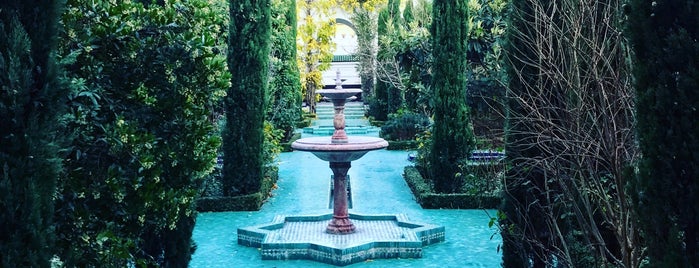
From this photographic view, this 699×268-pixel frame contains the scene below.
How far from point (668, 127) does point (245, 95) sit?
833cm

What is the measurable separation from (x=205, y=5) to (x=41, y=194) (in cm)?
274

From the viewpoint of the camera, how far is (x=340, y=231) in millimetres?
7988

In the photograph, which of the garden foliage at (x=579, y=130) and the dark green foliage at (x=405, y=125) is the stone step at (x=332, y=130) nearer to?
the dark green foliage at (x=405, y=125)

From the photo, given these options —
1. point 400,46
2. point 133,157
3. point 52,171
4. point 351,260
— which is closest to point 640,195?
point 52,171

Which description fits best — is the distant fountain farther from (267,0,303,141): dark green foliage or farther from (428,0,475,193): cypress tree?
(267,0,303,141): dark green foliage

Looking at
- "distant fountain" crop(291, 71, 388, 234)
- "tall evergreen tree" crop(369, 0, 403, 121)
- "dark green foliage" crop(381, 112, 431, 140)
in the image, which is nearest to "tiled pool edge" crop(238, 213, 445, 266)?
"distant fountain" crop(291, 71, 388, 234)

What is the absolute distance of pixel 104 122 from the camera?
3961 millimetres

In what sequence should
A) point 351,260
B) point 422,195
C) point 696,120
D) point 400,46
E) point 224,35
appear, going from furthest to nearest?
point 400,46 < point 224,35 < point 422,195 < point 351,260 < point 696,120

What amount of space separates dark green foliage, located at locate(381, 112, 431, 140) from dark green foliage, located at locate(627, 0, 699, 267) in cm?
1531

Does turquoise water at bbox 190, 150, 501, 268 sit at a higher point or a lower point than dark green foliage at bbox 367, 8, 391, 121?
lower

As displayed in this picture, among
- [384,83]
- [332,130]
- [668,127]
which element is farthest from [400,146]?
[668,127]

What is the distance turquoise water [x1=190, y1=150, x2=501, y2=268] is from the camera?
704cm

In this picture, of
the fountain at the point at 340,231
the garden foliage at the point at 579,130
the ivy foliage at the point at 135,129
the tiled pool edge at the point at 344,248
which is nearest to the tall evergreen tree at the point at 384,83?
the fountain at the point at 340,231

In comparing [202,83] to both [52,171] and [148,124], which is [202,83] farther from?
[52,171]
